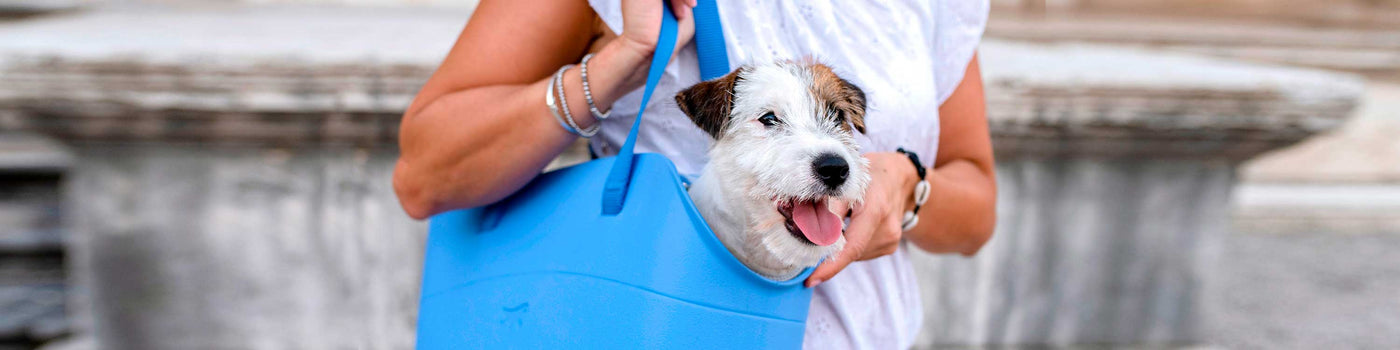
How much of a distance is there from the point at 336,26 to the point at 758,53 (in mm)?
2853

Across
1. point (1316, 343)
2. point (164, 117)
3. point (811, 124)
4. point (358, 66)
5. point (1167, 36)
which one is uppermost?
point (811, 124)

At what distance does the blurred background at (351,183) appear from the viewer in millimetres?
2184

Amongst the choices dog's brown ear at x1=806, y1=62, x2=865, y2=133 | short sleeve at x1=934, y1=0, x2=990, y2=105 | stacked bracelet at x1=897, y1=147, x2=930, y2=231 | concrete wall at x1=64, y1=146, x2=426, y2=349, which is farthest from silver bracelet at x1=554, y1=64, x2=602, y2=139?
concrete wall at x1=64, y1=146, x2=426, y2=349

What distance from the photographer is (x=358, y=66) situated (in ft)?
7.11

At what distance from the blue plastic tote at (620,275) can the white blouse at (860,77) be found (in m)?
0.08

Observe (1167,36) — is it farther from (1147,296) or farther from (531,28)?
(531,28)

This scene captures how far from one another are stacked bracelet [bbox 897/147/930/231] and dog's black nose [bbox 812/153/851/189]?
0.32m

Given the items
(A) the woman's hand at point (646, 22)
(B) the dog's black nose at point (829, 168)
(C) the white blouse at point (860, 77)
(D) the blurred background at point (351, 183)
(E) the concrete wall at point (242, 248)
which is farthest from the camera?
(E) the concrete wall at point (242, 248)

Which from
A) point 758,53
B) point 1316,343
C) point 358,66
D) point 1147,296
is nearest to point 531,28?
point 758,53

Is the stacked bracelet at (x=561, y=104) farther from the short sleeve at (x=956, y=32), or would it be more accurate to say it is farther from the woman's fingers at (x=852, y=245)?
the short sleeve at (x=956, y=32)

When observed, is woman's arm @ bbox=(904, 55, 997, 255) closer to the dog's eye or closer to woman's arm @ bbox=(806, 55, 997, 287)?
woman's arm @ bbox=(806, 55, 997, 287)

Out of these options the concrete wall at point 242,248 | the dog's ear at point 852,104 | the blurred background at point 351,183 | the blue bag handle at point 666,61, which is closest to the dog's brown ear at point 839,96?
the dog's ear at point 852,104

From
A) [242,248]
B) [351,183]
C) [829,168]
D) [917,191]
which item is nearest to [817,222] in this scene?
[829,168]

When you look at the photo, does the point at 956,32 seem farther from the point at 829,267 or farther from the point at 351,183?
the point at 351,183
